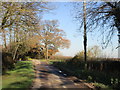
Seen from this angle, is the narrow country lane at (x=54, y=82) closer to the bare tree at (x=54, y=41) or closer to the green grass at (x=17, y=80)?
the green grass at (x=17, y=80)

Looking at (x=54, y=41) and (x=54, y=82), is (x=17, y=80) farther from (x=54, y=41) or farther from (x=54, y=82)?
(x=54, y=41)

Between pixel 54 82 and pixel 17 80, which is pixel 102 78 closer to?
pixel 54 82

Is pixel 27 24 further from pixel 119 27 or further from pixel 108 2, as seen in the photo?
pixel 119 27

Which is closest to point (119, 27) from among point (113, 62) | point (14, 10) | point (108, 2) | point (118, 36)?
point (118, 36)

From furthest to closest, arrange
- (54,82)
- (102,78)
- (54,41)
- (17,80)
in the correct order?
(54,41) < (102,78) < (54,82) < (17,80)

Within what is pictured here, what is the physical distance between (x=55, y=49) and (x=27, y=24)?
38.9 metres

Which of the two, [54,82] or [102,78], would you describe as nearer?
[54,82]

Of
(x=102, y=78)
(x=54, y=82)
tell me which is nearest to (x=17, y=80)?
(x=54, y=82)

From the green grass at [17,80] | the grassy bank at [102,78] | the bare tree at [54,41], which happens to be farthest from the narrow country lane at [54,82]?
the bare tree at [54,41]

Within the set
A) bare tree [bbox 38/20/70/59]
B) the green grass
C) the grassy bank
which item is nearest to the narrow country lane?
the green grass

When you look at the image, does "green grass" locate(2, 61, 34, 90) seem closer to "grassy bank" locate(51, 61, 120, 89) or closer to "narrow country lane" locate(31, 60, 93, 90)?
"narrow country lane" locate(31, 60, 93, 90)

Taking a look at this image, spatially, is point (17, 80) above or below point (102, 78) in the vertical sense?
above

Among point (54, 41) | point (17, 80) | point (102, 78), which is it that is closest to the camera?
point (17, 80)

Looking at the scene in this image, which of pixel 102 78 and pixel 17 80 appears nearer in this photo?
pixel 17 80
